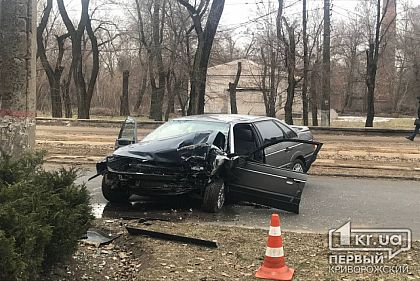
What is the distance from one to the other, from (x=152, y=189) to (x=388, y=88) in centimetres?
5645

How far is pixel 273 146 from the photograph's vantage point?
944 centimetres

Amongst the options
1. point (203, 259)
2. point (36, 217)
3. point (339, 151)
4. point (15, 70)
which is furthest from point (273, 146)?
point (339, 151)

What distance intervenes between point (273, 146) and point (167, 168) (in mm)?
2463

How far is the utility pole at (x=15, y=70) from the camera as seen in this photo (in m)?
5.32

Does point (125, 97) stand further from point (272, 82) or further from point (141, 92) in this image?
point (272, 82)

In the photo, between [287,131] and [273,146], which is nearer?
[273,146]

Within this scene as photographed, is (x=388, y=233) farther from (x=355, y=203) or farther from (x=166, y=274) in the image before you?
(x=166, y=274)

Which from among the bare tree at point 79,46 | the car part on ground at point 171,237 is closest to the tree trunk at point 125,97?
the bare tree at point 79,46

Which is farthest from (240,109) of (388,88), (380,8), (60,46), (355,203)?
(355,203)

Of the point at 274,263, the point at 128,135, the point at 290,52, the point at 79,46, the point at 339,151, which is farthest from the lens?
the point at 79,46

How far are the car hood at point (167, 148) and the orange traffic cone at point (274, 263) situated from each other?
305cm

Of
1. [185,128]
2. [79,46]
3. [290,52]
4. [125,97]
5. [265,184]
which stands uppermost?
[79,46]

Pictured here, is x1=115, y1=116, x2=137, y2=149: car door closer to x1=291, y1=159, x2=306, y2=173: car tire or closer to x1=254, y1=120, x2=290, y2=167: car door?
x1=254, y1=120, x2=290, y2=167: car door

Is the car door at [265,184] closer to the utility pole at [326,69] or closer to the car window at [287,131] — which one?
the car window at [287,131]
